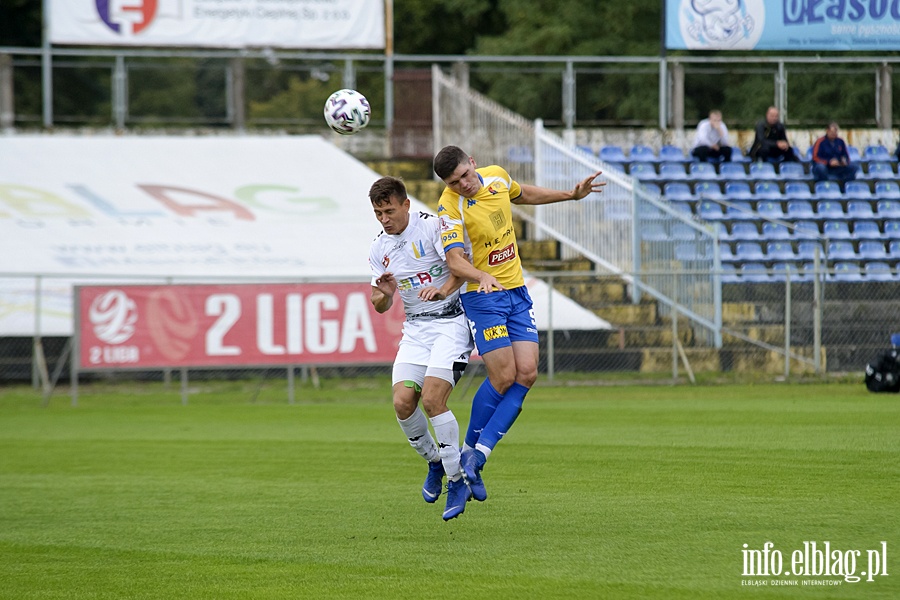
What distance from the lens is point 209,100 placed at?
33594 millimetres

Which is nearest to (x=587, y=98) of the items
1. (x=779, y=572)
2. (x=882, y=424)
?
(x=882, y=424)

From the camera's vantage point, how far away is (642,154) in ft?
80.5

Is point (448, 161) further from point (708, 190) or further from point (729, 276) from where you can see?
point (708, 190)

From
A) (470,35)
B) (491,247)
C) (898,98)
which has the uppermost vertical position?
(470,35)

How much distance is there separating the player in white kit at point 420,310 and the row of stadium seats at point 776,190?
52.4 feet

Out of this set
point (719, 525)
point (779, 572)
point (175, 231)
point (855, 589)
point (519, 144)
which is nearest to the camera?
point (855, 589)

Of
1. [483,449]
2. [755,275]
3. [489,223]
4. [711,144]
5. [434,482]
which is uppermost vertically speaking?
[711,144]

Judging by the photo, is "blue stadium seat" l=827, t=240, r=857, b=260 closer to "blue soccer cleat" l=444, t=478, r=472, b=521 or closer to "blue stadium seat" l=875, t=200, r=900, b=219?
"blue stadium seat" l=875, t=200, r=900, b=219

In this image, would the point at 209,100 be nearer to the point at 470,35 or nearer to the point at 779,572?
the point at 470,35

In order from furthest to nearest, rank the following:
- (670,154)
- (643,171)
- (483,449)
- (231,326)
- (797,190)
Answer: (670,154) < (643,171) < (797,190) < (231,326) < (483,449)

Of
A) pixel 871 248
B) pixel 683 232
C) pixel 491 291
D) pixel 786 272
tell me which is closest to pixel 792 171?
pixel 871 248

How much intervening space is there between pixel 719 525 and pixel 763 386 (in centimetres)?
1194

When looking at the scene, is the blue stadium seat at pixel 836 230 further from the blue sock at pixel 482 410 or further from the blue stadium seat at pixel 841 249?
the blue sock at pixel 482 410

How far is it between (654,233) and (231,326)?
7.53 m
